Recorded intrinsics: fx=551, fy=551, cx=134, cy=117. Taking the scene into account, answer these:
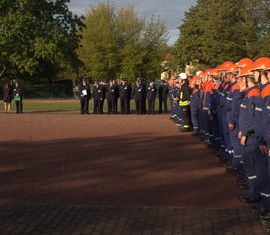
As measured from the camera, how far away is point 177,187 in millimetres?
9289

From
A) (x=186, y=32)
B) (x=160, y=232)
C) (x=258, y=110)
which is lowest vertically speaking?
(x=160, y=232)

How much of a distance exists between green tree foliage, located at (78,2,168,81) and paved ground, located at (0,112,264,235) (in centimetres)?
4979

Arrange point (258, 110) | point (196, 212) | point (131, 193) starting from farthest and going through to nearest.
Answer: point (131, 193)
point (196, 212)
point (258, 110)

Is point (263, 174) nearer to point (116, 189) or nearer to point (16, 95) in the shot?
point (116, 189)

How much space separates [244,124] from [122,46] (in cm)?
6086

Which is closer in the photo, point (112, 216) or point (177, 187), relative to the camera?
point (112, 216)

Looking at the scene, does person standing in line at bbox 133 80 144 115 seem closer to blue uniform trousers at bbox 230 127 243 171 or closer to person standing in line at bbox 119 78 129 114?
person standing in line at bbox 119 78 129 114

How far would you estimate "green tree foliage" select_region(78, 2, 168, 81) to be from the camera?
215 ft

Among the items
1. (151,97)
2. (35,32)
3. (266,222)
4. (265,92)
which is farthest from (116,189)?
(35,32)

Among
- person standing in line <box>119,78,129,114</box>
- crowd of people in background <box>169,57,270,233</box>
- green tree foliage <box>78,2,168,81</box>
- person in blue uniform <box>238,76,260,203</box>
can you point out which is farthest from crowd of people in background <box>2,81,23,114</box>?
green tree foliage <box>78,2,168,81</box>

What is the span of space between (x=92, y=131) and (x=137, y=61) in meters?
46.0

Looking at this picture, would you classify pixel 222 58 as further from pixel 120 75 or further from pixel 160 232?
pixel 160 232

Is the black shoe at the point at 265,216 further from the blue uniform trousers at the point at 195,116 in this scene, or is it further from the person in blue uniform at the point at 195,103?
the blue uniform trousers at the point at 195,116

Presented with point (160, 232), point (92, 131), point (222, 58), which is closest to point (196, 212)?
point (160, 232)
